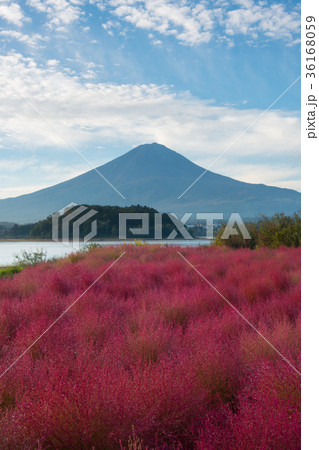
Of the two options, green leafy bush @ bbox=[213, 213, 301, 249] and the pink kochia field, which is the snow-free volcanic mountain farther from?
the pink kochia field

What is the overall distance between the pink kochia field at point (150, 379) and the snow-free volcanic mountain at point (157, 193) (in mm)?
8992

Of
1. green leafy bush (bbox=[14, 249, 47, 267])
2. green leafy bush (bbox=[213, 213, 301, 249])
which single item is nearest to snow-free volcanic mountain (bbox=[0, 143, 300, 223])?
green leafy bush (bbox=[213, 213, 301, 249])

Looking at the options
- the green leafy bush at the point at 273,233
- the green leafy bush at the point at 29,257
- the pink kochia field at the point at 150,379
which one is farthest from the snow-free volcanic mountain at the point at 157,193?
the pink kochia field at the point at 150,379

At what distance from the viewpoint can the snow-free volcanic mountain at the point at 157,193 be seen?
1720 centimetres

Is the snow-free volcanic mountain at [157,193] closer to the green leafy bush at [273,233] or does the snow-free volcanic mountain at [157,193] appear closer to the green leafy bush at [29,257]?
the green leafy bush at [273,233]

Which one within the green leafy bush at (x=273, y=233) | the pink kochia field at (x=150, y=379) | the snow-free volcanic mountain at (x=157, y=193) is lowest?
the pink kochia field at (x=150, y=379)

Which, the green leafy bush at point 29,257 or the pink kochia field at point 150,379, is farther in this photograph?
the green leafy bush at point 29,257

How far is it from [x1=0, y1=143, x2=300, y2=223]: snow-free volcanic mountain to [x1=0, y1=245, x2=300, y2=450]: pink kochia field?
899 cm

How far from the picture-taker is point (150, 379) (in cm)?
240

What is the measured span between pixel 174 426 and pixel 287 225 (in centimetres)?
1380

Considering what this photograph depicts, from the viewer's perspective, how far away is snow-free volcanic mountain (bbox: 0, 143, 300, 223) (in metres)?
17.2

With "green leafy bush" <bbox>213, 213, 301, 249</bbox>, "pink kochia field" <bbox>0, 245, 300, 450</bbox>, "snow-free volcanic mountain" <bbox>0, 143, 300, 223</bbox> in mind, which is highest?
"snow-free volcanic mountain" <bbox>0, 143, 300, 223</bbox>
